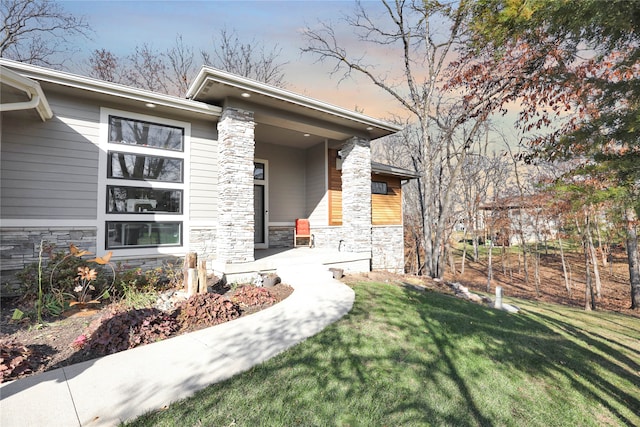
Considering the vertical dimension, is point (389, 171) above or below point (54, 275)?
above

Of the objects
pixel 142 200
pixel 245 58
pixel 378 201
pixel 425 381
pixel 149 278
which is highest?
pixel 245 58

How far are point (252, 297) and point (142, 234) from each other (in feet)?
9.75

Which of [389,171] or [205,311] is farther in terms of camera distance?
[389,171]

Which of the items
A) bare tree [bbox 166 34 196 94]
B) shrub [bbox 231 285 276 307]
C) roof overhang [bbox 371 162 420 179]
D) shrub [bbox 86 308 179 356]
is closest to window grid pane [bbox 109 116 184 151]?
shrub [bbox 231 285 276 307]

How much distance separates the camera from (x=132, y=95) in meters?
5.41

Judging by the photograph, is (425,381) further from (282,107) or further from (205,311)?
(282,107)

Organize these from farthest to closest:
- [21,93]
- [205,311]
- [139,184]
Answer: [139,184]
[21,93]
[205,311]

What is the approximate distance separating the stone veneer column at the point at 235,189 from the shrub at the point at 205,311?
170 centimetres

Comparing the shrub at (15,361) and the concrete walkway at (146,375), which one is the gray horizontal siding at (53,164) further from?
the concrete walkway at (146,375)

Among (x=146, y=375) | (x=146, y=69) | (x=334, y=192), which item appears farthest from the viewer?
(x=146, y=69)

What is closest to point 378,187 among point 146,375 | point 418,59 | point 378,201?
point 378,201

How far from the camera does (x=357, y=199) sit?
8.09 m

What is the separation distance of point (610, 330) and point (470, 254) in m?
17.9

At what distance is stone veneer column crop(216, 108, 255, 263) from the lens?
5.95 m
